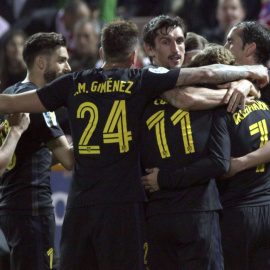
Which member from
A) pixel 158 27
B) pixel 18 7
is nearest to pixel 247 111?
pixel 158 27

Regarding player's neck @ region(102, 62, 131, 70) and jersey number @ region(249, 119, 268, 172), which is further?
jersey number @ region(249, 119, 268, 172)

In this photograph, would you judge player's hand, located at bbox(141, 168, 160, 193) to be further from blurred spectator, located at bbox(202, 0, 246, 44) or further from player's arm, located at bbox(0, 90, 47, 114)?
blurred spectator, located at bbox(202, 0, 246, 44)

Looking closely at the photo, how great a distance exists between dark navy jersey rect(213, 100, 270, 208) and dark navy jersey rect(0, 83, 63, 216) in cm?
135

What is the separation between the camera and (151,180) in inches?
155

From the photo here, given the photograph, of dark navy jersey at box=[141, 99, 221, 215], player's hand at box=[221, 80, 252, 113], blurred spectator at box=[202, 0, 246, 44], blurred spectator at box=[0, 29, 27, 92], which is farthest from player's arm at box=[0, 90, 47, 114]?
blurred spectator at box=[202, 0, 246, 44]

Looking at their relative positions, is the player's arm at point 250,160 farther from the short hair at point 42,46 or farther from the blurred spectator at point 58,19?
the blurred spectator at point 58,19

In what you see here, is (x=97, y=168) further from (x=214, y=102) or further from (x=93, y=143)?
(x=214, y=102)

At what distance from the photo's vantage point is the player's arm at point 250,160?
4.13 m

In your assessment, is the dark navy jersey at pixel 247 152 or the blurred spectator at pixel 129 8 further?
the blurred spectator at pixel 129 8

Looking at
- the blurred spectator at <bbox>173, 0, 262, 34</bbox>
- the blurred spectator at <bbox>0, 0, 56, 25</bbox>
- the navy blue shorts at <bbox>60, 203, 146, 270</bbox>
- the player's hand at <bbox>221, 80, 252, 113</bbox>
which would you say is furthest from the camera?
the blurred spectator at <bbox>0, 0, 56, 25</bbox>

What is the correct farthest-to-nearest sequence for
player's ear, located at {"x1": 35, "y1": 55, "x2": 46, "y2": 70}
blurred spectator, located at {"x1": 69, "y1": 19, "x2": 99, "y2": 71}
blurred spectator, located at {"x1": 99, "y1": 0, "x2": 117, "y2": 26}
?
blurred spectator, located at {"x1": 99, "y1": 0, "x2": 117, "y2": 26} → blurred spectator, located at {"x1": 69, "y1": 19, "x2": 99, "y2": 71} → player's ear, located at {"x1": 35, "y1": 55, "x2": 46, "y2": 70}

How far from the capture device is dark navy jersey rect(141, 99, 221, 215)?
12.9 ft

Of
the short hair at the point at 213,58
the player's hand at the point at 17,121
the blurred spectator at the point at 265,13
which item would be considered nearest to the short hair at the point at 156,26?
the short hair at the point at 213,58

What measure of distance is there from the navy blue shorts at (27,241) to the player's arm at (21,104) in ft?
3.30
